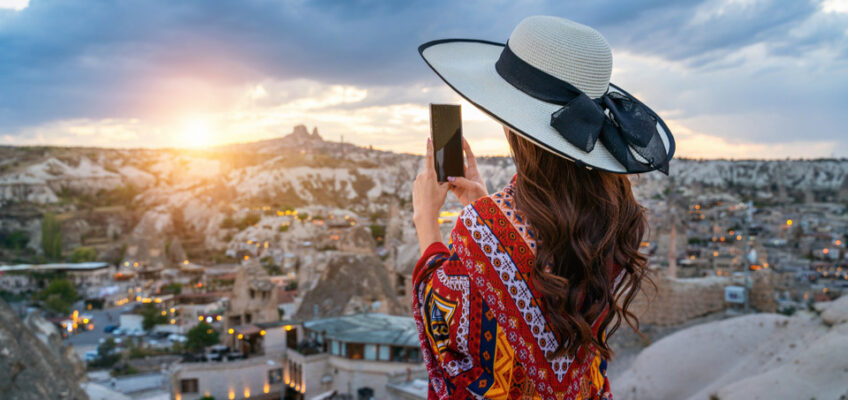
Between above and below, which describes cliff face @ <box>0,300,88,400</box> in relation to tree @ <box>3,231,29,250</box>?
above

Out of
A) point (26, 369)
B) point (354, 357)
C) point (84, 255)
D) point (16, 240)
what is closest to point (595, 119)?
point (26, 369)

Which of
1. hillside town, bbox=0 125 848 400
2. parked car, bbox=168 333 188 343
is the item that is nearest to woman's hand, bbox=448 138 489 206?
hillside town, bbox=0 125 848 400

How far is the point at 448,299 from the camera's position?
927 mm

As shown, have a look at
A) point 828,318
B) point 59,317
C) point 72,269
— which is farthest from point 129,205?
point 828,318

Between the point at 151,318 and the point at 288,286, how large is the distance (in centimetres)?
525

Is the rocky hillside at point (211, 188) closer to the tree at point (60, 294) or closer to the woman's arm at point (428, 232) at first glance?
the tree at point (60, 294)

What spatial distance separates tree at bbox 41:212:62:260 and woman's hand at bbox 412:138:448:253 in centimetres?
4535

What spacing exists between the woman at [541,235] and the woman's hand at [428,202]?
5 cm

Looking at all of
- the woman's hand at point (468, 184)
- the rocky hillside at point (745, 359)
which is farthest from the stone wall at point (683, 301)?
the woman's hand at point (468, 184)

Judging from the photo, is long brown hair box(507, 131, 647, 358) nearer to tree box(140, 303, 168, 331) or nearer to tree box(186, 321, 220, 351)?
tree box(186, 321, 220, 351)

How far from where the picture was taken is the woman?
917mm

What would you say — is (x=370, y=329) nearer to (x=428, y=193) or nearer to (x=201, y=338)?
(x=201, y=338)

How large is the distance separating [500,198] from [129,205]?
215 ft

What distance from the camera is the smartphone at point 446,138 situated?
3.63ft
